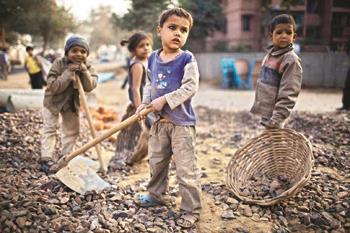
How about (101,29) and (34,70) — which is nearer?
(34,70)

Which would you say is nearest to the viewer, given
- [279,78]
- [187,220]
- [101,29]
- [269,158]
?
[187,220]

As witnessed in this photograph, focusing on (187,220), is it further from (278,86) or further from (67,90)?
(67,90)

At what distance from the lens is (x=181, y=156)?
2.78 meters

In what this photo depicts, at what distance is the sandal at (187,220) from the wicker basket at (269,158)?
1.93 feet

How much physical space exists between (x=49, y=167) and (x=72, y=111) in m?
0.71

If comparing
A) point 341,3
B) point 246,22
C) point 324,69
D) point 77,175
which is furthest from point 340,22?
point 77,175

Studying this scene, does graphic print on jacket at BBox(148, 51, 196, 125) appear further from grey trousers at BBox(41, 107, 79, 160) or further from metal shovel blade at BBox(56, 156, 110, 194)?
grey trousers at BBox(41, 107, 79, 160)

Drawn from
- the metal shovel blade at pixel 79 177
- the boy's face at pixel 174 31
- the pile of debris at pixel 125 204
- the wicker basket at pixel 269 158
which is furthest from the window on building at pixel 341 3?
the metal shovel blade at pixel 79 177

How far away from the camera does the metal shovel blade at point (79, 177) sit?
3195 mm

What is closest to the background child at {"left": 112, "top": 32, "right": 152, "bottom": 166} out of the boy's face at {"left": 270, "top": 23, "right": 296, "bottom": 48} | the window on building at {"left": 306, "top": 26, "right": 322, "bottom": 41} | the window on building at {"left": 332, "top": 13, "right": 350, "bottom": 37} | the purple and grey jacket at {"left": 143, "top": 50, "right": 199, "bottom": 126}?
the purple and grey jacket at {"left": 143, "top": 50, "right": 199, "bottom": 126}

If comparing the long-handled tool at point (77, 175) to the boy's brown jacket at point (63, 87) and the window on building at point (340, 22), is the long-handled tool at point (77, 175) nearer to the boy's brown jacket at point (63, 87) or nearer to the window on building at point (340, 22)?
the boy's brown jacket at point (63, 87)

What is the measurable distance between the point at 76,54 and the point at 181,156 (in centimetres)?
178

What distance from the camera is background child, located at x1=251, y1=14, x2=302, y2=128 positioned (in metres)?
3.22

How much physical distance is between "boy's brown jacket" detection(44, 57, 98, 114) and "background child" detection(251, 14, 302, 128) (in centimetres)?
196
